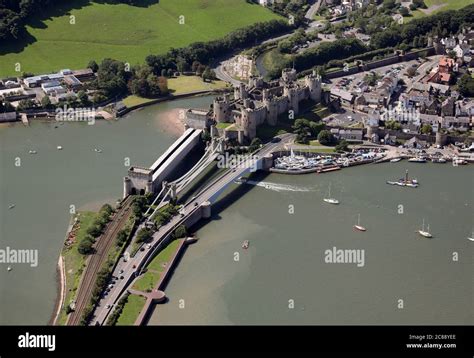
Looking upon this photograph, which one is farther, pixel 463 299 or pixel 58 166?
pixel 58 166

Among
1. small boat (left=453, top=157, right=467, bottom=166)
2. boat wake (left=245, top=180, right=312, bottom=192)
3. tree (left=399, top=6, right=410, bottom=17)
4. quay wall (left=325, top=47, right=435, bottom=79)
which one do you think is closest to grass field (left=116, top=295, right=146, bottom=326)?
boat wake (left=245, top=180, right=312, bottom=192)

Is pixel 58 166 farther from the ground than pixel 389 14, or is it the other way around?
pixel 389 14

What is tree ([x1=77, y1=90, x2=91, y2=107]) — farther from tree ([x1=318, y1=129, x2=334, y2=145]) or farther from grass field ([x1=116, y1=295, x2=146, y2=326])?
grass field ([x1=116, y1=295, x2=146, y2=326])

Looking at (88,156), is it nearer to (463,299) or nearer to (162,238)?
(162,238)

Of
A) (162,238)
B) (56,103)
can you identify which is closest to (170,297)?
(162,238)

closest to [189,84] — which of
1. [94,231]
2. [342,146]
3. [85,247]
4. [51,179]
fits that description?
[342,146]

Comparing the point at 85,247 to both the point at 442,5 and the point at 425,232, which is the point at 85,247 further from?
the point at 442,5
